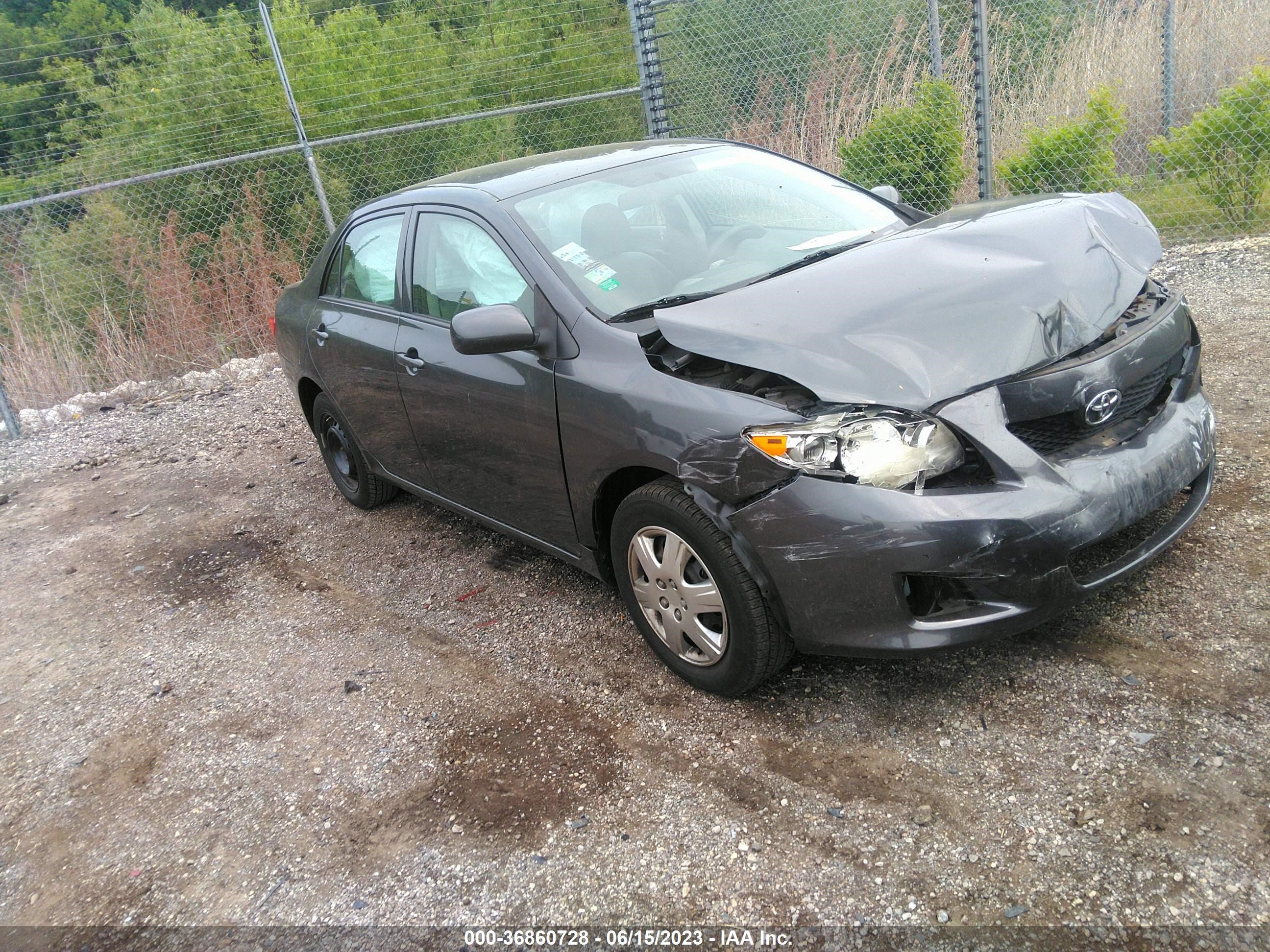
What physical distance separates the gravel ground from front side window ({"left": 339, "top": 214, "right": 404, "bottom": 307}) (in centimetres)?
131

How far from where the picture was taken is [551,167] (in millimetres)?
3996

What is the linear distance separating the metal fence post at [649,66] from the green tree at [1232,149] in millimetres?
4378

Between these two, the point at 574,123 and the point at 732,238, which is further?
the point at 574,123

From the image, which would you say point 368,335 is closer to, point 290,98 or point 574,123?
point 290,98

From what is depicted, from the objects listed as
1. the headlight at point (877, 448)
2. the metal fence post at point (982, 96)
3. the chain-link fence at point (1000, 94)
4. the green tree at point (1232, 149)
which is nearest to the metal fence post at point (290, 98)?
the chain-link fence at point (1000, 94)

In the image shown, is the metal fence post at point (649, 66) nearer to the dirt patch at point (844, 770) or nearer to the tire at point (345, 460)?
the tire at point (345, 460)

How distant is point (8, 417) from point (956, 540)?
8189 millimetres

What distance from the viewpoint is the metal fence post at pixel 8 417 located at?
7838 mm

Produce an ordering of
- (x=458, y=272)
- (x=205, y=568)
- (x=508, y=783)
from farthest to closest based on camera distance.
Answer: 1. (x=205, y=568)
2. (x=458, y=272)
3. (x=508, y=783)

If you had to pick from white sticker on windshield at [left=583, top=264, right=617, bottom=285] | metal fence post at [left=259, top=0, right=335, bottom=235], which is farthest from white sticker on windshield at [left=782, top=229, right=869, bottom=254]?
metal fence post at [left=259, top=0, right=335, bottom=235]

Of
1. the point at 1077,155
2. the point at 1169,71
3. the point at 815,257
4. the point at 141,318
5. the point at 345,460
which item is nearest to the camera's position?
the point at 815,257

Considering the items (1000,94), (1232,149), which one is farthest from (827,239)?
(1000,94)

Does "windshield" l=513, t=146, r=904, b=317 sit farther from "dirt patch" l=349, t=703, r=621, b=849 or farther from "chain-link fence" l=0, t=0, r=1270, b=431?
"chain-link fence" l=0, t=0, r=1270, b=431

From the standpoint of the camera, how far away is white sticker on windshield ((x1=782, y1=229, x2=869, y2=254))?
11.9ft
